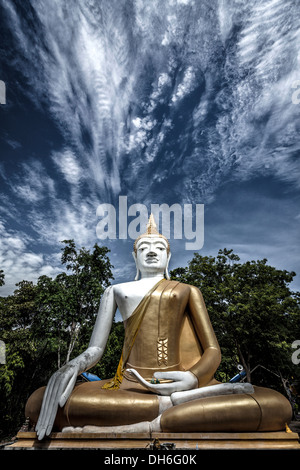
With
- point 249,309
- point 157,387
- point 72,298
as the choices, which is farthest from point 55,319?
point 157,387

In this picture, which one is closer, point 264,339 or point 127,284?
point 127,284

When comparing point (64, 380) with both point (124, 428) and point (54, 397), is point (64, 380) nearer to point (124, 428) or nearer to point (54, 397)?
point (54, 397)

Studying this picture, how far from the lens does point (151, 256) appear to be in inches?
233

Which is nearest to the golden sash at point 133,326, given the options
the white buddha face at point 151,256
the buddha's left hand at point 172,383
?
the white buddha face at point 151,256

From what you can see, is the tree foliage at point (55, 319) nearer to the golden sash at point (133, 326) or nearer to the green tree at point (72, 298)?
the green tree at point (72, 298)

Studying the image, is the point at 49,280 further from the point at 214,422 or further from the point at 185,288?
the point at 214,422

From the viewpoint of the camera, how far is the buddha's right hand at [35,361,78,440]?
327cm

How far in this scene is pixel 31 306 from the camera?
17812 millimetres

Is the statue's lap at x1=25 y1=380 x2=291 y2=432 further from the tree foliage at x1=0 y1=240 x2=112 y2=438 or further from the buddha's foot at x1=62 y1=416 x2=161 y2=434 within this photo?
the tree foliage at x1=0 y1=240 x2=112 y2=438

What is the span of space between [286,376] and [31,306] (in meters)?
14.9

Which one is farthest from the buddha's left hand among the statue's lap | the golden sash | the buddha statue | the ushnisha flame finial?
the ushnisha flame finial

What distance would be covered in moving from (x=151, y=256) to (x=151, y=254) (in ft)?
0.15
